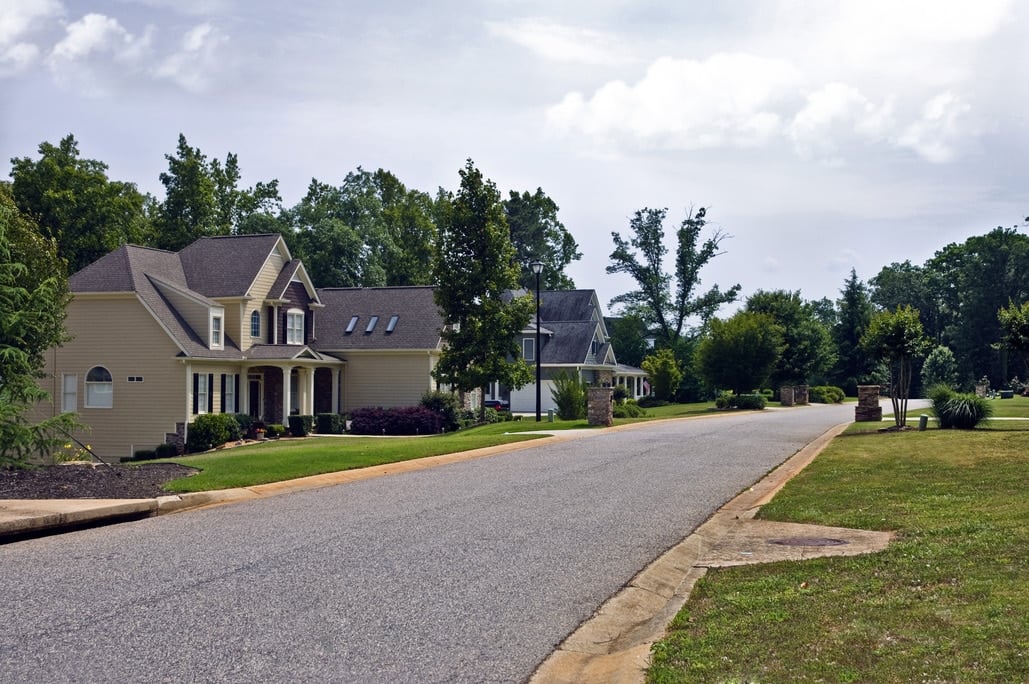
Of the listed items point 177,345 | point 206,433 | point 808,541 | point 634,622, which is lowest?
point 634,622

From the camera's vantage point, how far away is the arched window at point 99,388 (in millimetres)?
40625

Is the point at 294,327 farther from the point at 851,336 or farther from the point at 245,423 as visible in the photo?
the point at 851,336

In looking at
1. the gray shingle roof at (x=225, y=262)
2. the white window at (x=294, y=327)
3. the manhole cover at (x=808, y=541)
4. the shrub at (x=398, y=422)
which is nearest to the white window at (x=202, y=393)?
the gray shingle roof at (x=225, y=262)

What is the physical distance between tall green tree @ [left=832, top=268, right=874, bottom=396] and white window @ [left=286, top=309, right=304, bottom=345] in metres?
52.6

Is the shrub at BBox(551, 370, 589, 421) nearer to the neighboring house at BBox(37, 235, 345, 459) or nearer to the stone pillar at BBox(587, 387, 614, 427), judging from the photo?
the stone pillar at BBox(587, 387, 614, 427)

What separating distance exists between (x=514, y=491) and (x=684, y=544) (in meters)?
4.71

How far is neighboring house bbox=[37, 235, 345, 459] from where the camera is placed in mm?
39875

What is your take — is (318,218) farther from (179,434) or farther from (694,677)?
(694,677)

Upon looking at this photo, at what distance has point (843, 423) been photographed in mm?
36406

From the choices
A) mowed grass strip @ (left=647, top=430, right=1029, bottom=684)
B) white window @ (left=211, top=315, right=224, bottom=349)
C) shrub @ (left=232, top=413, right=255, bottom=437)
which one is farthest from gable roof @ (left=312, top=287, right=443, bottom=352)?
mowed grass strip @ (left=647, top=430, right=1029, bottom=684)

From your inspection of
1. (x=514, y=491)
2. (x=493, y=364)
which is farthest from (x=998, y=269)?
(x=514, y=491)

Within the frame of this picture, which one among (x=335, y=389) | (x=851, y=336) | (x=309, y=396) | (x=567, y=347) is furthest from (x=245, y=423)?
(x=851, y=336)

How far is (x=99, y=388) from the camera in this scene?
4081 cm

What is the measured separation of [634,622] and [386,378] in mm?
41593
